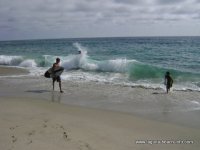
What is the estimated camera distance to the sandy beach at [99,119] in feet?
20.9

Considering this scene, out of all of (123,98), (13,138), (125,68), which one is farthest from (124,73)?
(13,138)

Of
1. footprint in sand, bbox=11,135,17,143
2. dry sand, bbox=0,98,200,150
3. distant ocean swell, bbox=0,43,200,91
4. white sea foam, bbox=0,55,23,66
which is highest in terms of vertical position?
footprint in sand, bbox=11,135,17,143

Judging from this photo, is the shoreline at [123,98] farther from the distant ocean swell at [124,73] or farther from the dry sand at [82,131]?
the distant ocean swell at [124,73]

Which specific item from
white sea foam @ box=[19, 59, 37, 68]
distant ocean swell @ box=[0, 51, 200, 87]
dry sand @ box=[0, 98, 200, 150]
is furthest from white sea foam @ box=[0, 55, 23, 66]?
dry sand @ box=[0, 98, 200, 150]

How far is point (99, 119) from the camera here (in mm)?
8391

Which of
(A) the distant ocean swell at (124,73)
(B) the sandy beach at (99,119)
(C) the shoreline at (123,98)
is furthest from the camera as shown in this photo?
(A) the distant ocean swell at (124,73)

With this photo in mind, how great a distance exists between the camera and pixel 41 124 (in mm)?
7609

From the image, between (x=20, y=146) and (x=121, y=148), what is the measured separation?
79.1 inches

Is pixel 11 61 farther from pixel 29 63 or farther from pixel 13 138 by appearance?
pixel 13 138

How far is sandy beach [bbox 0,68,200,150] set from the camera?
6379 mm

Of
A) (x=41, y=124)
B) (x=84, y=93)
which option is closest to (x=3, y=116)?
(x=41, y=124)

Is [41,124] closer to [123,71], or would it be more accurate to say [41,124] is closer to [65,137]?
[65,137]

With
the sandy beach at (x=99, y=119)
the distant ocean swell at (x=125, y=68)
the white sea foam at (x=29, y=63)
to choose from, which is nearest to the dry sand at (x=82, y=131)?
the sandy beach at (x=99, y=119)

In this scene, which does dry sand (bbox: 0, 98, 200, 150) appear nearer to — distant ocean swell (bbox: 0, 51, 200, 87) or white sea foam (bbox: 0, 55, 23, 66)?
distant ocean swell (bbox: 0, 51, 200, 87)
